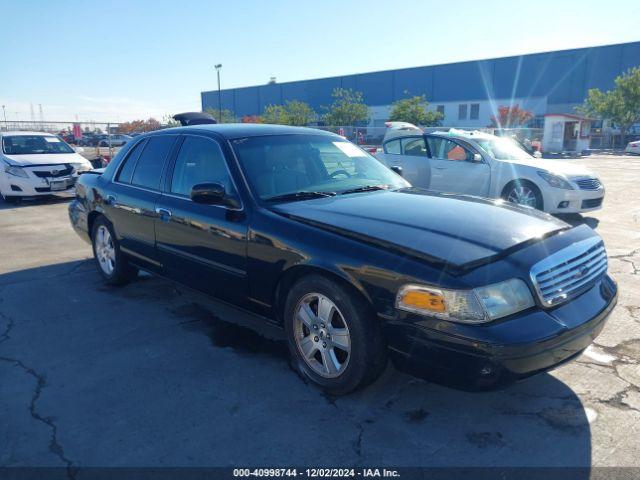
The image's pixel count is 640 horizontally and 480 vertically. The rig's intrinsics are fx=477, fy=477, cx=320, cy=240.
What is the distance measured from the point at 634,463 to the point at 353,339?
149 cm

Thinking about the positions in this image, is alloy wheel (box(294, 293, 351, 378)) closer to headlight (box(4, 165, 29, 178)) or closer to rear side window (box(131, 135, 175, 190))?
rear side window (box(131, 135, 175, 190))

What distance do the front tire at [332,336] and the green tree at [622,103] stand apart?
4254cm

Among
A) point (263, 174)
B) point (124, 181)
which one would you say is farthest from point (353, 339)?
point (124, 181)

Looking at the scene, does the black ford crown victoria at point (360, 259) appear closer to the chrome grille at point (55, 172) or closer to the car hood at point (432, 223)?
the car hood at point (432, 223)

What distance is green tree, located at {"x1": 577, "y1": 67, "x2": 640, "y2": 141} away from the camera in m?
36.4

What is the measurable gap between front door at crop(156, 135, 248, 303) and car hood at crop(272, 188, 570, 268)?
45cm

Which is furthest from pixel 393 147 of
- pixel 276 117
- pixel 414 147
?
pixel 276 117

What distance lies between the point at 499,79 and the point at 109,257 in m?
55.7

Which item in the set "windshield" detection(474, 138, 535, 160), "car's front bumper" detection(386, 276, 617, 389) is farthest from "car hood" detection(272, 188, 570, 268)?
"windshield" detection(474, 138, 535, 160)

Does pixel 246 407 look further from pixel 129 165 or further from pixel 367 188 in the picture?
pixel 129 165

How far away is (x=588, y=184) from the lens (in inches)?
328

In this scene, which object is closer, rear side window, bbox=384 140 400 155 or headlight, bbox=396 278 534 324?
headlight, bbox=396 278 534 324

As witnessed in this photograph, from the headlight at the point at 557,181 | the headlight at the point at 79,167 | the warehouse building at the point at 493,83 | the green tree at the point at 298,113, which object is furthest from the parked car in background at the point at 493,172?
the warehouse building at the point at 493,83

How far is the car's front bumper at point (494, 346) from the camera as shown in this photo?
91.5 inches
